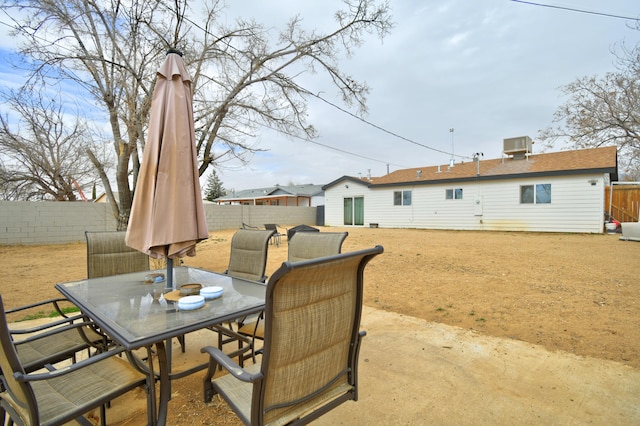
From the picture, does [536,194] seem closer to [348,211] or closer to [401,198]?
[401,198]

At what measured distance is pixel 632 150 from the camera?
16406mm

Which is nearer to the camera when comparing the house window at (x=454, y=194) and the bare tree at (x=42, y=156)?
the bare tree at (x=42, y=156)

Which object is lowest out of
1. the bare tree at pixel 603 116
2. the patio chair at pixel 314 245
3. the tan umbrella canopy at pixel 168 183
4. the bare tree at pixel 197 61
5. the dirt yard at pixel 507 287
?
the dirt yard at pixel 507 287

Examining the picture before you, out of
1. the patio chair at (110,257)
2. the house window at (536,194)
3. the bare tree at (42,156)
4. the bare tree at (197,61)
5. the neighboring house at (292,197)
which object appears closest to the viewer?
the patio chair at (110,257)

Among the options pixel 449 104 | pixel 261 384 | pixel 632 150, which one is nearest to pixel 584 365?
pixel 261 384

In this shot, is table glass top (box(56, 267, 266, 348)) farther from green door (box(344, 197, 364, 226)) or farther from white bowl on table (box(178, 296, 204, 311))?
green door (box(344, 197, 364, 226))

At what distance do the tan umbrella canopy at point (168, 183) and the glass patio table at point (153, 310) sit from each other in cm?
38

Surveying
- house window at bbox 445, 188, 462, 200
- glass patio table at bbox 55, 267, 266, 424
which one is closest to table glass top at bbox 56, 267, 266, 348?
glass patio table at bbox 55, 267, 266, 424

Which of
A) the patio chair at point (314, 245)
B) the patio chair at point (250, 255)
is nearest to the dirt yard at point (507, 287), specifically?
the patio chair at point (314, 245)

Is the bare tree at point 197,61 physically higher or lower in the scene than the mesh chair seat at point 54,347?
higher

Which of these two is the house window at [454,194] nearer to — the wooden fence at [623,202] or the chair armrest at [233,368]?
the wooden fence at [623,202]

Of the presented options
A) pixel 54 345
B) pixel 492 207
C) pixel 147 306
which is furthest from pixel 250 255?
pixel 492 207

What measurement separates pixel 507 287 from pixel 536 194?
36.3 feet

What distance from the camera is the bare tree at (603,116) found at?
49.3ft
